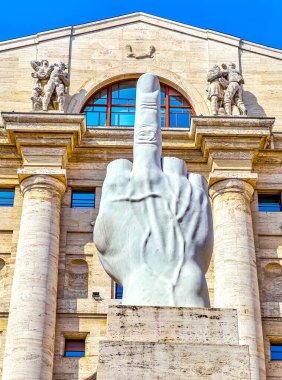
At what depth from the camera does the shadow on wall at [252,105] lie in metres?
→ 28.0

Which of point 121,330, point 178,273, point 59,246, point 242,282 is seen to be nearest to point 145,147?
point 178,273

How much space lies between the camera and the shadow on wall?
2803cm

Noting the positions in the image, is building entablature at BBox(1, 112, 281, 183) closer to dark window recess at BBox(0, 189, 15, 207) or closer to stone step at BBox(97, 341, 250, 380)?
dark window recess at BBox(0, 189, 15, 207)

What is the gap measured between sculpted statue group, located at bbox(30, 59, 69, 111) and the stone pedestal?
64.6 ft

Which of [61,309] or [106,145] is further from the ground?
[106,145]

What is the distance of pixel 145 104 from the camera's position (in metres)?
10.1

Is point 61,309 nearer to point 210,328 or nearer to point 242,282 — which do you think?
point 242,282

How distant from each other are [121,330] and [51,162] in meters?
18.0

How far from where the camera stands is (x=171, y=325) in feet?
26.0

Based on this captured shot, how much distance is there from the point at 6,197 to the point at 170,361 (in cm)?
1963

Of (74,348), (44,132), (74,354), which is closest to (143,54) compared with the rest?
(44,132)

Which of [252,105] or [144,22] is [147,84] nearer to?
[252,105]

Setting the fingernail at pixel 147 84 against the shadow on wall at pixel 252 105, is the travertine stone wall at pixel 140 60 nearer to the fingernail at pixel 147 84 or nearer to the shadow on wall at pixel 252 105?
the shadow on wall at pixel 252 105

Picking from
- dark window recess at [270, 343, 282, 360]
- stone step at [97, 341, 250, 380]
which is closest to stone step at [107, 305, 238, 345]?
stone step at [97, 341, 250, 380]
